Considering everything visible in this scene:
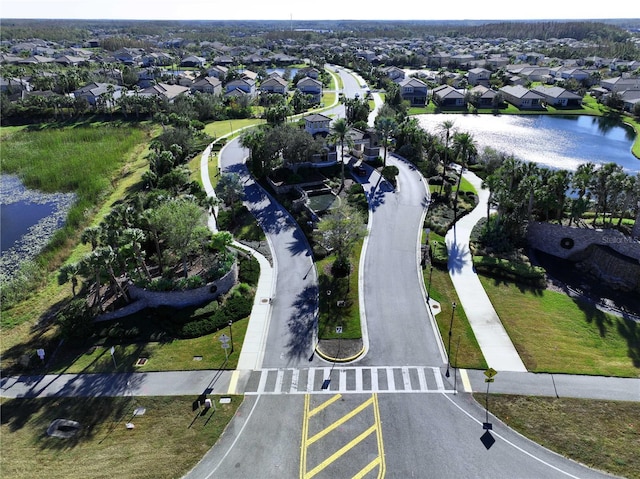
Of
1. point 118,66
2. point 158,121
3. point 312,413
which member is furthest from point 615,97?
point 118,66

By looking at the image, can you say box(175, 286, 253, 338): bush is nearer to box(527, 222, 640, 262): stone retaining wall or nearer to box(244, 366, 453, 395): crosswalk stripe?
box(244, 366, 453, 395): crosswalk stripe

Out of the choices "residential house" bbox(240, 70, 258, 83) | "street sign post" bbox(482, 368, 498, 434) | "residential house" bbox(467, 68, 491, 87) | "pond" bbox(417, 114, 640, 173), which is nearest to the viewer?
"street sign post" bbox(482, 368, 498, 434)

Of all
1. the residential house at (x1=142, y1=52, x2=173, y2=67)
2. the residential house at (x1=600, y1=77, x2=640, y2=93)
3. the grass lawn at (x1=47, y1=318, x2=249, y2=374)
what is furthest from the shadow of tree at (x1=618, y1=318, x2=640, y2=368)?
Result: the residential house at (x1=142, y1=52, x2=173, y2=67)

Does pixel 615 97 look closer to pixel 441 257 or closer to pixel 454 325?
pixel 441 257

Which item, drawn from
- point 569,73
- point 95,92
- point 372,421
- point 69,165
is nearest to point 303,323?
point 372,421

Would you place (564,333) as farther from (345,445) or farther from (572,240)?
(345,445)
